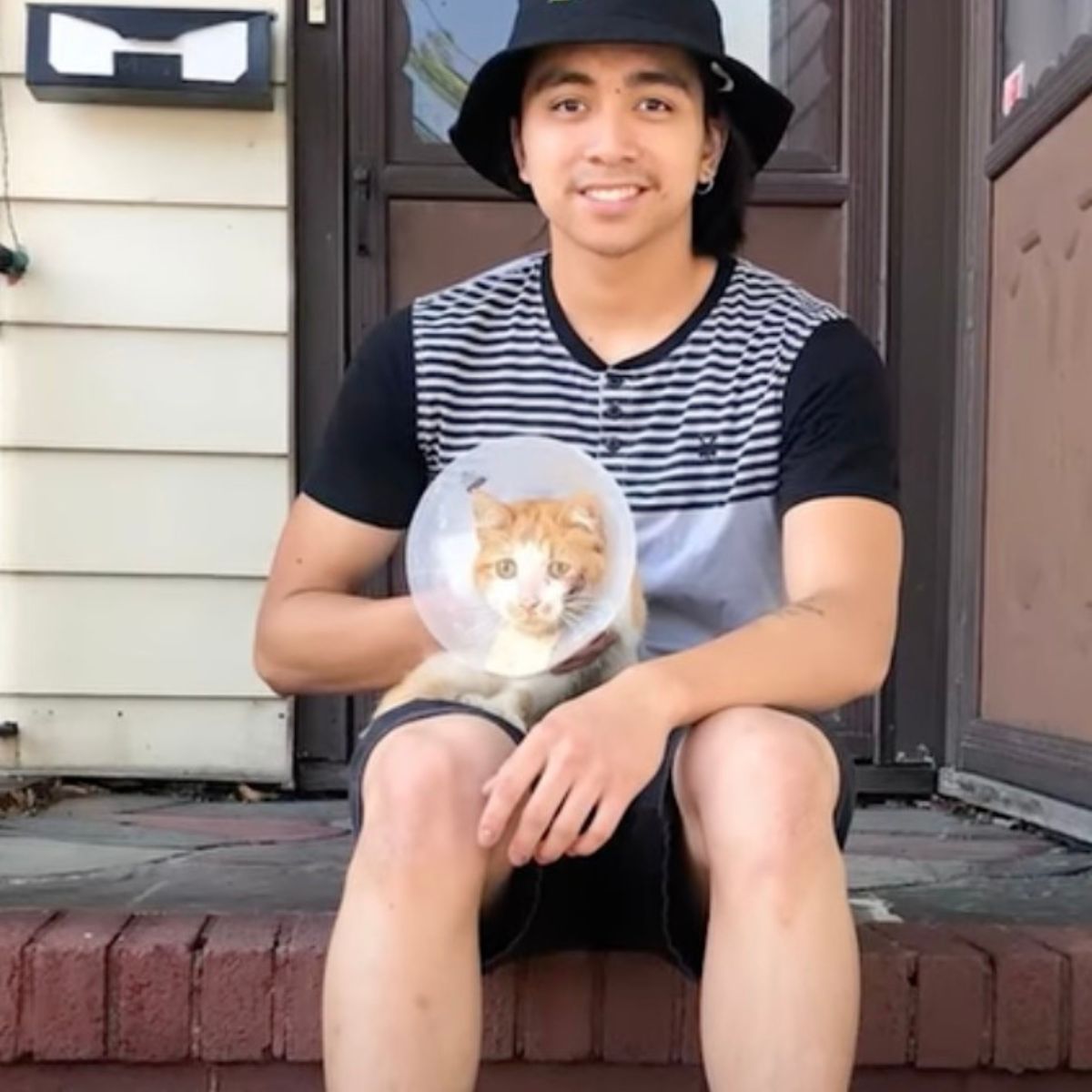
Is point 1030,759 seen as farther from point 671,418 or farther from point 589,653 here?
point 589,653

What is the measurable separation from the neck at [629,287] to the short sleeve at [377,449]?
17 centimetres

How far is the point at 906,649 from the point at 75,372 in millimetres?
1526

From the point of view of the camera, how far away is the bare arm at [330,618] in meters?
1.40

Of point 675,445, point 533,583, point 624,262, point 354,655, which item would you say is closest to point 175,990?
point 354,655

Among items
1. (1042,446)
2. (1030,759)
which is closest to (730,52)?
(1042,446)

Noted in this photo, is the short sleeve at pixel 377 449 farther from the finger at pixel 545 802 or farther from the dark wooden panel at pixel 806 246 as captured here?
the dark wooden panel at pixel 806 246

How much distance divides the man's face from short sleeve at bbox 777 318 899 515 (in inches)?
7.9

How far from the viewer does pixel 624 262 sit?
4.81 ft

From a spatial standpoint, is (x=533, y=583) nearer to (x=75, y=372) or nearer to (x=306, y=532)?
(x=306, y=532)

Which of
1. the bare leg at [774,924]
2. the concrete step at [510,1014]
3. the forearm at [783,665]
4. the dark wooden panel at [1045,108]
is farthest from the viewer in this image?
the dark wooden panel at [1045,108]

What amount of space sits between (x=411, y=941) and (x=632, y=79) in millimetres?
804

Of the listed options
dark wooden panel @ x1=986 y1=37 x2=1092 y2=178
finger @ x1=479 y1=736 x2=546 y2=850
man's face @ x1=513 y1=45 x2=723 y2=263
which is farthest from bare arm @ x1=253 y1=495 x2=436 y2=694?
dark wooden panel @ x1=986 y1=37 x2=1092 y2=178

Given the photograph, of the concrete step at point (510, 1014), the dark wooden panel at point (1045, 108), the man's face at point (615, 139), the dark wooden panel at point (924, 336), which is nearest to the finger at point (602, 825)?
the concrete step at point (510, 1014)

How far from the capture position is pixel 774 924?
3.63ft
